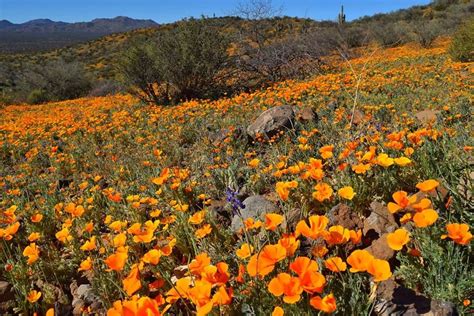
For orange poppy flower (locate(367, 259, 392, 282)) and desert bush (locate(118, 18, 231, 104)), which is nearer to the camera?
orange poppy flower (locate(367, 259, 392, 282))

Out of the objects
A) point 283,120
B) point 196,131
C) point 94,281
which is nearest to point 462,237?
point 94,281

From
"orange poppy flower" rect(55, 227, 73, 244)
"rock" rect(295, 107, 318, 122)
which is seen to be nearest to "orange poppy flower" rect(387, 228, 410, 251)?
"orange poppy flower" rect(55, 227, 73, 244)

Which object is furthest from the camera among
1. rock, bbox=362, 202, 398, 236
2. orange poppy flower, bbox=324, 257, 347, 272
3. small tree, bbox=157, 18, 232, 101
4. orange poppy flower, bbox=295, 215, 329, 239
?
A: small tree, bbox=157, 18, 232, 101

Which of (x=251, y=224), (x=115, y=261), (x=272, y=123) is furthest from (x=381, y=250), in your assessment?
(x=272, y=123)

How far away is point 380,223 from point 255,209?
1019 millimetres

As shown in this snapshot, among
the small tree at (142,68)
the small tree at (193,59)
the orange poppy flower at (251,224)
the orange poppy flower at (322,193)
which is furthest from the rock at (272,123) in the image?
the small tree at (142,68)

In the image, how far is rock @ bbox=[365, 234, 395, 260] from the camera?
2.17m

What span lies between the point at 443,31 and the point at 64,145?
2208 centimetres

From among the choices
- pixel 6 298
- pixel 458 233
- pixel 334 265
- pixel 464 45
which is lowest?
pixel 6 298

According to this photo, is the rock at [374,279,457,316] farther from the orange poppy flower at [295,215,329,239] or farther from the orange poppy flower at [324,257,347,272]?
the orange poppy flower at [295,215,329,239]

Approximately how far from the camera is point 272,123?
5.68 m

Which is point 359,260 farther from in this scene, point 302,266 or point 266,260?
point 266,260

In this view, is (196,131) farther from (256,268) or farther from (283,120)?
(256,268)

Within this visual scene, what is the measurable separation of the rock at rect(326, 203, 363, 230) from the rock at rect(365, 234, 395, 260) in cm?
28
